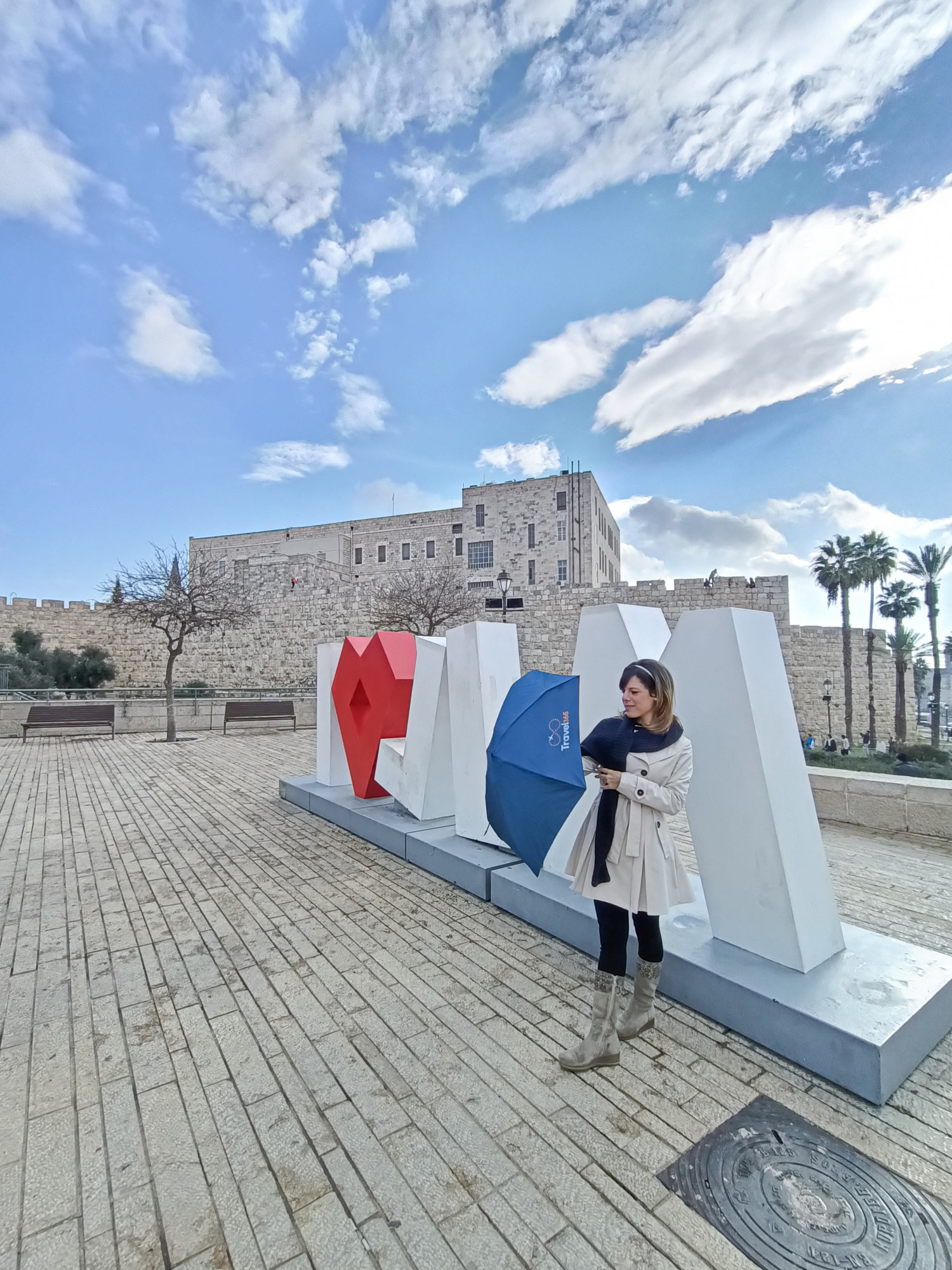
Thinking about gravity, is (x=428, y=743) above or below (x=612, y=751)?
below

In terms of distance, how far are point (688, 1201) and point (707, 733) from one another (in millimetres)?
1926

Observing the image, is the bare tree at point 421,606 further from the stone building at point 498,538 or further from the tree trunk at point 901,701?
the tree trunk at point 901,701

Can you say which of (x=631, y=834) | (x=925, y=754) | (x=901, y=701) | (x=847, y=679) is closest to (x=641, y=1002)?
(x=631, y=834)

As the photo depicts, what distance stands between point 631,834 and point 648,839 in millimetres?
73

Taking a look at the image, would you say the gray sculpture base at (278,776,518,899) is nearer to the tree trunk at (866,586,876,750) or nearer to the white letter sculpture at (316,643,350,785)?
the white letter sculpture at (316,643,350,785)

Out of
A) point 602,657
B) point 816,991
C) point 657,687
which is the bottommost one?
point 816,991

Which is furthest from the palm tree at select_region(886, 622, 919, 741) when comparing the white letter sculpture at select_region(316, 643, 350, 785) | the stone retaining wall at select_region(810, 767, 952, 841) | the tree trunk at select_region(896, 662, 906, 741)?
the white letter sculpture at select_region(316, 643, 350, 785)

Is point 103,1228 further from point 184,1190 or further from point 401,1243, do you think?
point 401,1243

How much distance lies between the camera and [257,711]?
55.9 feet

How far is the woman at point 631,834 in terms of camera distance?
2600mm

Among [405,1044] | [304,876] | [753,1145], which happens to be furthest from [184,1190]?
[304,876]

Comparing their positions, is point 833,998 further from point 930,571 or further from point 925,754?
point 930,571

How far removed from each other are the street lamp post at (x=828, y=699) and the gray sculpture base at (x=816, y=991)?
2377cm

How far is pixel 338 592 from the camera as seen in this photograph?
30.7m
